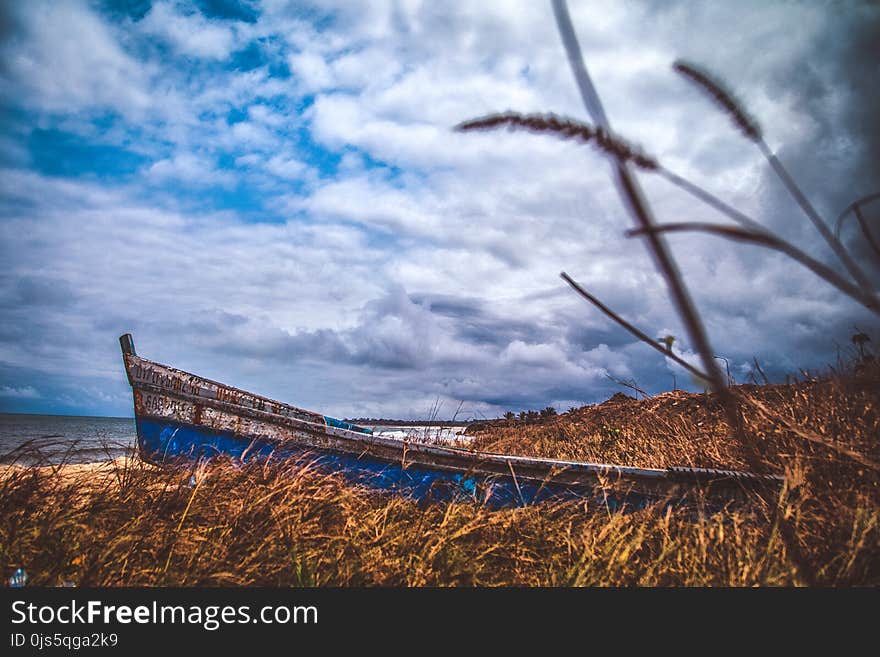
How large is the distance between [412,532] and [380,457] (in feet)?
7.23

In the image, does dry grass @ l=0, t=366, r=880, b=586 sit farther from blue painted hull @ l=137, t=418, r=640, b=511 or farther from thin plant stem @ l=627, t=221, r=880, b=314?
thin plant stem @ l=627, t=221, r=880, b=314

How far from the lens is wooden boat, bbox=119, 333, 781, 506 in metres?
5.27

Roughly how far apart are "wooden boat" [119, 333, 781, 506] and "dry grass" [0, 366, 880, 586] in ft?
0.99

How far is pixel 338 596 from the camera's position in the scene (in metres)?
2.02

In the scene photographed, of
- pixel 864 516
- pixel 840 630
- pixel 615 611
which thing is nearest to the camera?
pixel 840 630

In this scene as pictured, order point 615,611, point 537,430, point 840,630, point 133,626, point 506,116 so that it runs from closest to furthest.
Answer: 1. point 506,116
2. point 840,630
3. point 615,611
4. point 133,626
5. point 537,430

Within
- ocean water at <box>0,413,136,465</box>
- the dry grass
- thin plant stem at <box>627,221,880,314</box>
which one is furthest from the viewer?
ocean water at <box>0,413,136,465</box>

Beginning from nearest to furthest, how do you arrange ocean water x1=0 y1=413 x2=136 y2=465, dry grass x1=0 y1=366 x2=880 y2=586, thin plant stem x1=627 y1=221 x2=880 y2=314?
thin plant stem x1=627 y1=221 x2=880 y2=314 → dry grass x1=0 y1=366 x2=880 y2=586 → ocean water x1=0 y1=413 x2=136 y2=465

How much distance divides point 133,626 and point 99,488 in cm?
338

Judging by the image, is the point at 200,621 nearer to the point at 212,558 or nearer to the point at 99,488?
the point at 212,558

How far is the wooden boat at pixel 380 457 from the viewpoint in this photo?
527 centimetres

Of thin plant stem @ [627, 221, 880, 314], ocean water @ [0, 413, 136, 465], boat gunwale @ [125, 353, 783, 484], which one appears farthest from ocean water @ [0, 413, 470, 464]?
thin plant stem @ [627, 221, 880, 314]

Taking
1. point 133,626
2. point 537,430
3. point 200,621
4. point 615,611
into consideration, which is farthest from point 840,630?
point 537,430

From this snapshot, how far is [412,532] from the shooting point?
4.30 m
